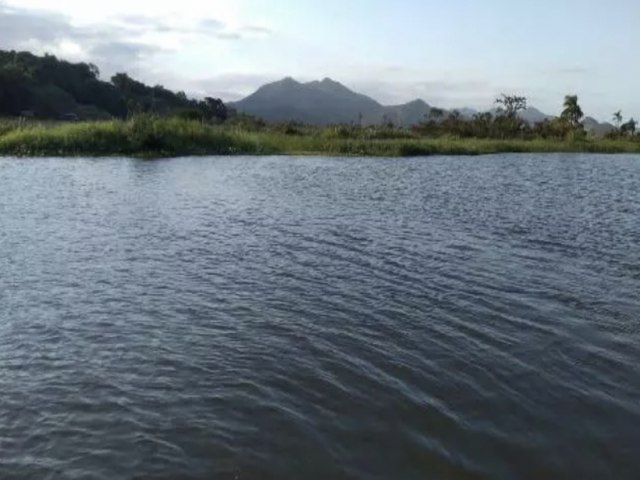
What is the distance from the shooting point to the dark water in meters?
7.45

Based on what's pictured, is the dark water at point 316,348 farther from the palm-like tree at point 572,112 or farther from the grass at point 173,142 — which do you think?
the palm-like tree at point 572,112

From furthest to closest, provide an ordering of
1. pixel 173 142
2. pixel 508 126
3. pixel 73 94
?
pixel 73 94
pixel 508 126
pixel 173 142

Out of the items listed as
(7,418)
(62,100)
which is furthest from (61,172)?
(62,100)

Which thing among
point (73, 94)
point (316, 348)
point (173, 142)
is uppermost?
point (73, 94)

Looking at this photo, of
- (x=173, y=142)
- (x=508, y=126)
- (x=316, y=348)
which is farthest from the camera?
(x=508, y=126)

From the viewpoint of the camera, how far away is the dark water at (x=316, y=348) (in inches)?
293

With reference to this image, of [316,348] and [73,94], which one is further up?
[73,94]

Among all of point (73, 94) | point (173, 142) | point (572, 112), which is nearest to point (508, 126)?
point (572, 112)

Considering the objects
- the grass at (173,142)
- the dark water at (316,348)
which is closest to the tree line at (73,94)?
the grass at (173,142)

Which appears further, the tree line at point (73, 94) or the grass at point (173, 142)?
the tree line at point (73, 94)

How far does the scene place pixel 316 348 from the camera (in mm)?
10703

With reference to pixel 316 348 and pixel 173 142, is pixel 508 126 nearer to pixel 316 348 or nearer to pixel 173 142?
pixel 173 142

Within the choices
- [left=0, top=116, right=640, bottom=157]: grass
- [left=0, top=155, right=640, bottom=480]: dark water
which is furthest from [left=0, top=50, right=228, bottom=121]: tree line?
[left=0, top=155, right=640, bottom=480]: dark water

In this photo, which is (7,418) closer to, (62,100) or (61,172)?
(61,172)
